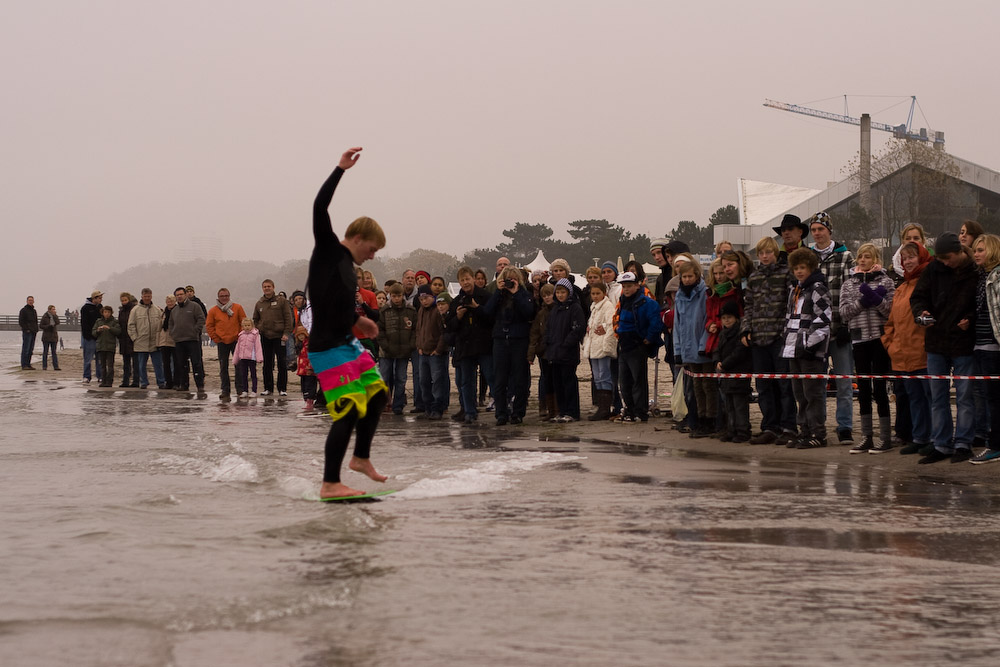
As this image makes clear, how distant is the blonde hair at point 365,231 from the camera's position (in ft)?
23.9

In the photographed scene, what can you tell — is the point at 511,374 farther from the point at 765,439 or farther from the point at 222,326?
the point at 222,326

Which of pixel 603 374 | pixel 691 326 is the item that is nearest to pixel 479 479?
pixel 691 326

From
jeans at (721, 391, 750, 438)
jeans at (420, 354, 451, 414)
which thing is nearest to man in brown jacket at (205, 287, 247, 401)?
jeans at (420, 354, 451, 414)

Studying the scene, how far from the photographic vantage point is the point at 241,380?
68.8 feet

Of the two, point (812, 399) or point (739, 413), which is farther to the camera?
point (739, 413)

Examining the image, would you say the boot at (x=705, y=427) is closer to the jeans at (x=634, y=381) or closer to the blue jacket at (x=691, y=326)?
the blue jacket at (x=691, y=326)

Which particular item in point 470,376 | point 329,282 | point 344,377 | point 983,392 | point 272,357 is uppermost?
point 329,282

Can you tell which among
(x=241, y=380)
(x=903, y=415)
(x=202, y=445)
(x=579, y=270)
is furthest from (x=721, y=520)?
(x=579, y=270)

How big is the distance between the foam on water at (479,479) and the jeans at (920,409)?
3.20m

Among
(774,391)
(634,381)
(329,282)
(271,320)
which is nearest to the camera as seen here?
(329,282)

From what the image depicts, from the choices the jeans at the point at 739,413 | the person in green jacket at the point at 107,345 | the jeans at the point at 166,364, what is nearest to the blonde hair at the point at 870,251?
the jeans at the point at 739,413

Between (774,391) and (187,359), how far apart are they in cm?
1445

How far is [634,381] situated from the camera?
1368 cm

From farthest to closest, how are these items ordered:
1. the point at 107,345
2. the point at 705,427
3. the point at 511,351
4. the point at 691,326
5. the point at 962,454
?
1. the point at 107,345
2. the point at 511,351
3. the point at 691,326
4. the point at 705,427
5. the point at 962,454
